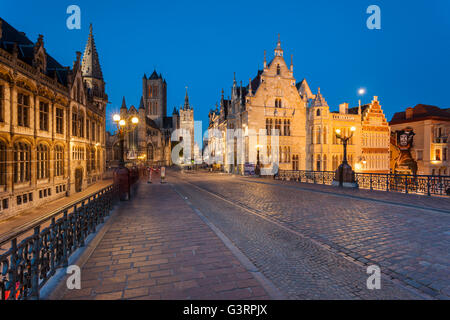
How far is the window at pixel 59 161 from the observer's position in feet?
60.2

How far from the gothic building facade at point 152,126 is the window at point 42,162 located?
48.5 meters

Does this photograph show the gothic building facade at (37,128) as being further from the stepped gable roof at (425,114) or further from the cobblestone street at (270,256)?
the stepped gable roof at (425,114)

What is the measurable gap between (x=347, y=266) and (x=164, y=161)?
281 feet

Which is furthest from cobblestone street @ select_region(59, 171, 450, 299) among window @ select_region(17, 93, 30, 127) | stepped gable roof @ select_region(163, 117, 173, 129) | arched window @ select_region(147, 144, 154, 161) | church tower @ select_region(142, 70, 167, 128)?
stepped gable roof @ select_region(163, 117, 173, 129)

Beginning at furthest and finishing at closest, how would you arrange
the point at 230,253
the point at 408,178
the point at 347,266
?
the point at 408,178
the point at 230,253
the point at 347,266

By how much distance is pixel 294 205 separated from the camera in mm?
10016

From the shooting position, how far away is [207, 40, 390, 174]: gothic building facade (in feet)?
95.1

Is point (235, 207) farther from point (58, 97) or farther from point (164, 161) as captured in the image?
point (164, 161)

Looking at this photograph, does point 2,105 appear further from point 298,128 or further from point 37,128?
point 298,128

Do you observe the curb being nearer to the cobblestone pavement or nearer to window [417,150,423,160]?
the cobblestone pavement

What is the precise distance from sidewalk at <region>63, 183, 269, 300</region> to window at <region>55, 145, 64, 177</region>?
1600cm

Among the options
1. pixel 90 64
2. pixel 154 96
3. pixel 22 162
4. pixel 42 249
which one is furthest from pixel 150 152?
pixel 42 249

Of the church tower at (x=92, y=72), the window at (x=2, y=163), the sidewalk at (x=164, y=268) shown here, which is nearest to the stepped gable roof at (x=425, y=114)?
the sidewalk at (x=164, y=268)
